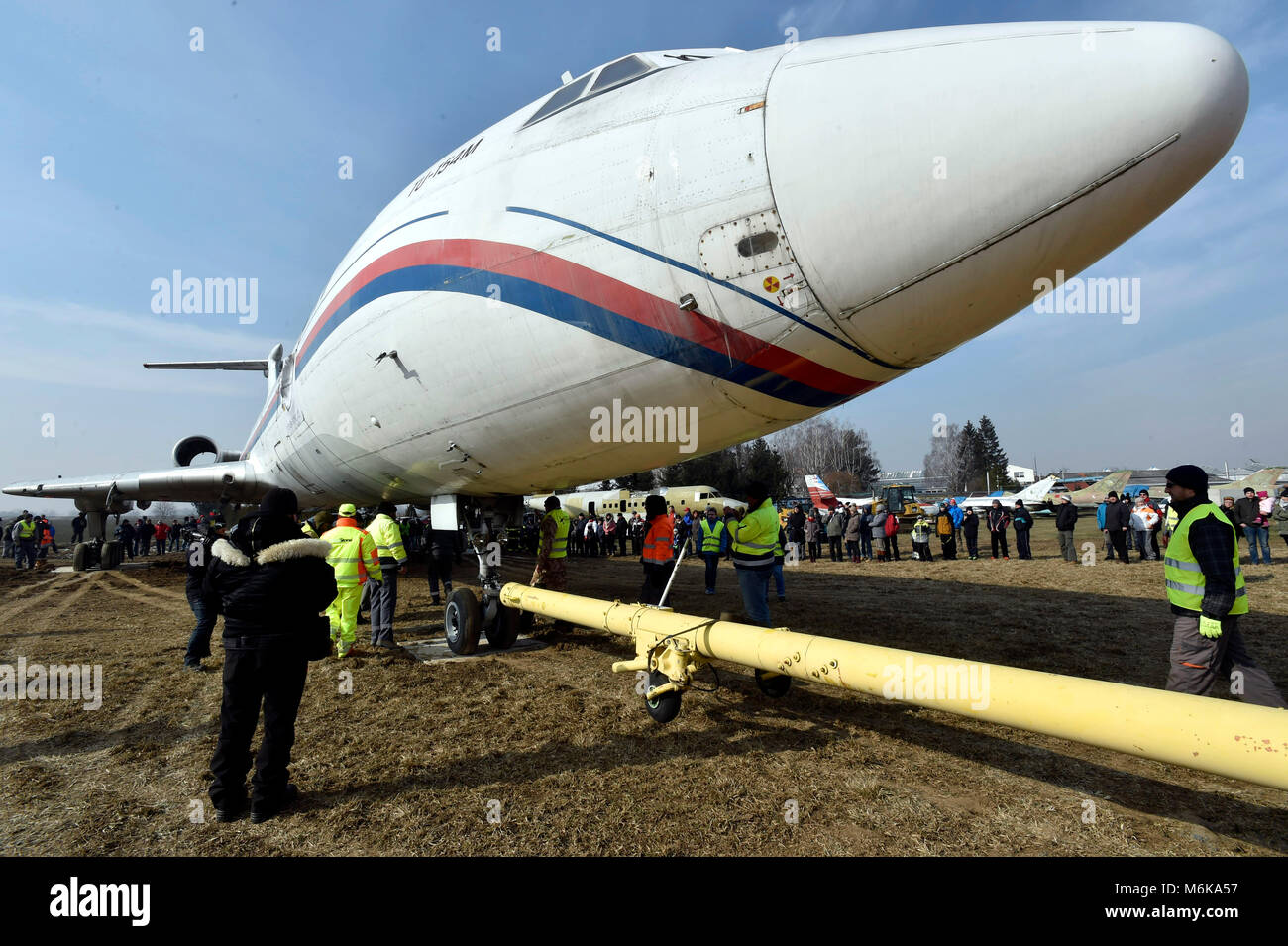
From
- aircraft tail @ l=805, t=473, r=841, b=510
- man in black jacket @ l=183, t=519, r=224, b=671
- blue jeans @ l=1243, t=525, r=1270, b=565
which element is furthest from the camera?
aircraft tail @ l=805, t=473, r=841, b=510

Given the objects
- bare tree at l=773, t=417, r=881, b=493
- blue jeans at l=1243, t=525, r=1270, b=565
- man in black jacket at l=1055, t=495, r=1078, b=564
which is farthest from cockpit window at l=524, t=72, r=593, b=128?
bare tree at l=773, t=417, r=881, b=493

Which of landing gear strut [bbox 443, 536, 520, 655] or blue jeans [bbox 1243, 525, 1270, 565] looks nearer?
landing gear strut [bbox 443, 536, 520, 655]

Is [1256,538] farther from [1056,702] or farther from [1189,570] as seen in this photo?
[1056,702]

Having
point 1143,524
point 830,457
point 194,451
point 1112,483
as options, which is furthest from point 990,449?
point 194,451

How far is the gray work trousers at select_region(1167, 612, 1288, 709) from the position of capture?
369cm

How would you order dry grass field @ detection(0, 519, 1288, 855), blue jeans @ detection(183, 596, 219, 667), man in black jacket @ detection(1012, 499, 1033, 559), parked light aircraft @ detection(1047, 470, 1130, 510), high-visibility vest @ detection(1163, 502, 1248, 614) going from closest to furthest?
dry grass field @ detection(0, 519, 1288, 855), high-visibility vest @ detection(1163, 502, 1248, 614), blue jeans @ detection(183, 596, 219, 667), man in black jacket @ detection(1012, 499, 1033, 559), parked light aircraft @ detection(1047, 470, 1130, 510)

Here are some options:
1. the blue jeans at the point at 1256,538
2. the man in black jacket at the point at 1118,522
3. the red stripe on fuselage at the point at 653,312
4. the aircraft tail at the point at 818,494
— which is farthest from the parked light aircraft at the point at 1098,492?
the red stripe on fuselage at the point at 653,312

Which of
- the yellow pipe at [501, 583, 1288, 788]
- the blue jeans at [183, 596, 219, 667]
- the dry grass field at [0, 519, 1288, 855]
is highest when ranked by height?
the yellow pipe at [501, 583, 1288, 788]

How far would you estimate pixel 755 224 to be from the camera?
10.7ft

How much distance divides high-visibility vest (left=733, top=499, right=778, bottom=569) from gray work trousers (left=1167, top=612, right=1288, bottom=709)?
306 centimetres

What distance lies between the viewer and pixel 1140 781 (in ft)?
11.6

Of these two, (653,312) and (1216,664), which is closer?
(653,312)

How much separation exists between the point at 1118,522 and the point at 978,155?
1547cm

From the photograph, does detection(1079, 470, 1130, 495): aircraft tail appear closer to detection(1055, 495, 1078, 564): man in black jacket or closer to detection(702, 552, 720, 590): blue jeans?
detection(1055, 495, 1078, 564): man in black jacket
